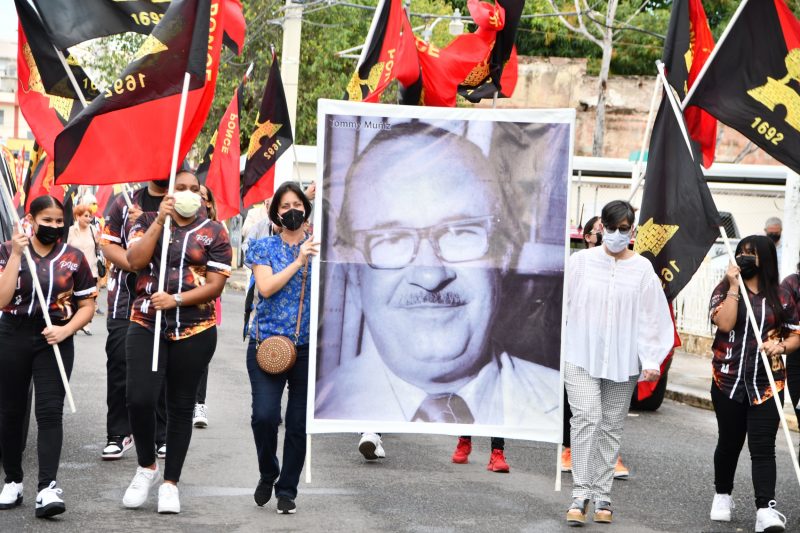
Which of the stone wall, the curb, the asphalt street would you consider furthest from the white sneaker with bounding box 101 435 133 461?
the stone wall

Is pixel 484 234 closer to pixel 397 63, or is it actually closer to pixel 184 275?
pixel 184 275

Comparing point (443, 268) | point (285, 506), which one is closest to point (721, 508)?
point (443, 268)

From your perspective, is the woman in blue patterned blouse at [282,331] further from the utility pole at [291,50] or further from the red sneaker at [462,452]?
the utility pole at [291,50]

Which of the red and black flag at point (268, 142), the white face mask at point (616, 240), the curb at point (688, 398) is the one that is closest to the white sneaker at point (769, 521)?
the white face mask at point (616, 240)

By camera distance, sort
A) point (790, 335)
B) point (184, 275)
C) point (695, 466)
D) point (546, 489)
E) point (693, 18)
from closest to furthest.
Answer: point (184, 275), point (790, 335), point (546, 489), point (693, 18), point (695, 466)

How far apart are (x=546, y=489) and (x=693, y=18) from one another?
3404 millimetres

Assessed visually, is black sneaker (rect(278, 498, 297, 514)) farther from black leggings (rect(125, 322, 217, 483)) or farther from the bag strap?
the bag strap

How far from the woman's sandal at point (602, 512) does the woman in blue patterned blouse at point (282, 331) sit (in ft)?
5.68

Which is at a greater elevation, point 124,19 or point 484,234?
point 124,19

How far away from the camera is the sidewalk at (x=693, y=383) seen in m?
14.2

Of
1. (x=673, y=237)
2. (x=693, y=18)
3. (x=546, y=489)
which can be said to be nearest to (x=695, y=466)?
(x=546, y=489)

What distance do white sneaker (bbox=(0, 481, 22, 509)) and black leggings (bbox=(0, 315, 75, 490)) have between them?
3 cm

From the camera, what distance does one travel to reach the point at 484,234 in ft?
24.8

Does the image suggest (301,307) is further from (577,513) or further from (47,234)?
(577,513)
